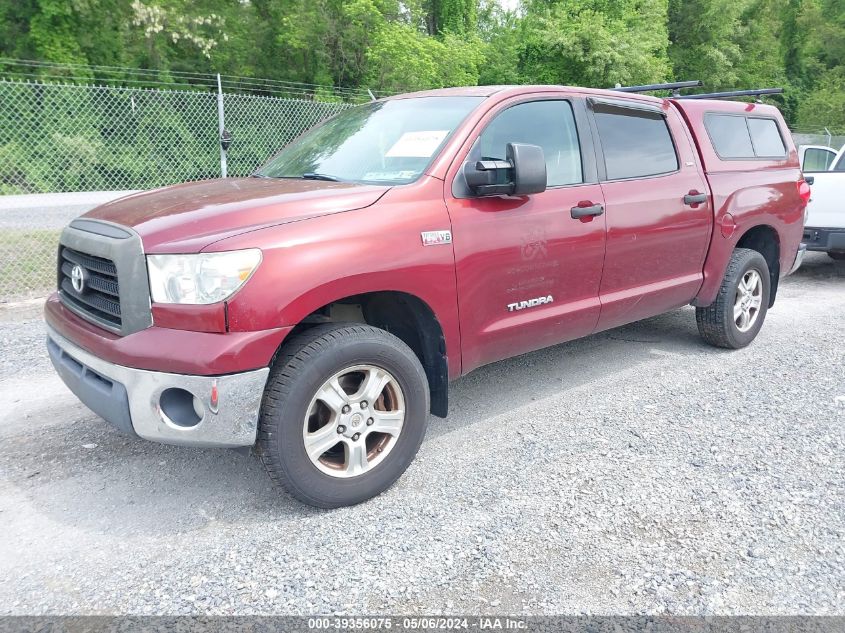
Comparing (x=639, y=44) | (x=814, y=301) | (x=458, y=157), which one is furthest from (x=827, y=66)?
(x=458, y=157)

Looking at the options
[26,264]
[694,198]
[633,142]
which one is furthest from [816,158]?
[26,264]

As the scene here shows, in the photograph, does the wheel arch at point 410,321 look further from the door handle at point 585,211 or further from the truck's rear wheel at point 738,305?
the truck's rear wheel at point 738,305

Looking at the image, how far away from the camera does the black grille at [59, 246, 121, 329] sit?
113 inches

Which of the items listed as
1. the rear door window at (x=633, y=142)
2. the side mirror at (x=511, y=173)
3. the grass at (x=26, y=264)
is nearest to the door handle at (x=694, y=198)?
the rear door window at (x=633, y=142)

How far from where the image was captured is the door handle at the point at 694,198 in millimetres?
4641

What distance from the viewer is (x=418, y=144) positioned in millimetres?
3551

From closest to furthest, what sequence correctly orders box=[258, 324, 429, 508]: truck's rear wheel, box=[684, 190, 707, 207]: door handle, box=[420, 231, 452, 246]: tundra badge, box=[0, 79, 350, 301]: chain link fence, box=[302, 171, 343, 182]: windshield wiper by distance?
box=[258, 324, 429, 508]: truck's rear wheel, box=[420, 231, 452, 246]: tundra badge, box=[302, 171, 343, 182]: windshield wiper, box=[684, 190, 707, 207]: door handle, box=[0, 79, 350, 301]: chain link fence

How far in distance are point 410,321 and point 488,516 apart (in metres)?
1.03

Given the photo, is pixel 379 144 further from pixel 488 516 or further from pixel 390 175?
pixel 488 516

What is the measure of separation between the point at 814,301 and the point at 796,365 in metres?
2.83

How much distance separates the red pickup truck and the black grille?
12 millimetres

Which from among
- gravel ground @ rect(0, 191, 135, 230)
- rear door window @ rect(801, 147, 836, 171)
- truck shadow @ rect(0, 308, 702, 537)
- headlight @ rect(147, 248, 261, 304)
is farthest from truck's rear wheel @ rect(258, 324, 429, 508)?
rear door window @ rect(801, 147, 836, 171)

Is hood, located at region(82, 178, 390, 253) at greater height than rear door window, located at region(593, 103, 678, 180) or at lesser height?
lesser

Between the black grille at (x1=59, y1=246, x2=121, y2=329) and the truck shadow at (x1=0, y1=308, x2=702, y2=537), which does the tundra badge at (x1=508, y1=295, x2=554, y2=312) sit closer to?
the truck shadow at (x1=0, y1=308, x2=702, y2=537)
